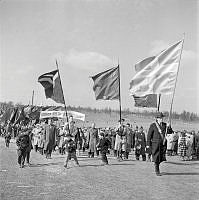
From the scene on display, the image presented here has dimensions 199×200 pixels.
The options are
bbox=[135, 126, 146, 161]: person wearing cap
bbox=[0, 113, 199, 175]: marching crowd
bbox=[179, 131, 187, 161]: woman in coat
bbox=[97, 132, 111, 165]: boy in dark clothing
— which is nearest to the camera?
bbox=[0, 113, 199, 175]: marching crowd

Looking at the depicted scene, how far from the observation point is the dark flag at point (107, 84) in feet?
55.8

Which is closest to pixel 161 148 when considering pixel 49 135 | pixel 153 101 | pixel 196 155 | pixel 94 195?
pixel 94 195

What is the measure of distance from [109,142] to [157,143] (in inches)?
170

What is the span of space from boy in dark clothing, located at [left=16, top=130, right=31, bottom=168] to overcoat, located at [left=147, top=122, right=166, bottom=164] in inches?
177

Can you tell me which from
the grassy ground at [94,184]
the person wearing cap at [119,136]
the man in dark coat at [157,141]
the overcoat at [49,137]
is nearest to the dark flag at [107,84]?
the person wearing cap at [119,136]

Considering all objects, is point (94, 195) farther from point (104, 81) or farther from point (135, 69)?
point (104, 81)

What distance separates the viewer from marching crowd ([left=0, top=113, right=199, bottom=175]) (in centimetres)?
1095

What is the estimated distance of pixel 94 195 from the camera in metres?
7.69

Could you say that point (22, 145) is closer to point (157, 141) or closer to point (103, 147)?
point (103, 147)

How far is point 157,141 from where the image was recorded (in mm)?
10812

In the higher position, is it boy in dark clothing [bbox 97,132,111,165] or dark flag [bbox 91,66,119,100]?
dark flag [bbox 91,66,119,100]

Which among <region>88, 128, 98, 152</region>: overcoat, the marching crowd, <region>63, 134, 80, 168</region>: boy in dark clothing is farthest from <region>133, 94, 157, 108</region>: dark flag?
<region>63, 134, 80, 168</region>: boy in dark clothing

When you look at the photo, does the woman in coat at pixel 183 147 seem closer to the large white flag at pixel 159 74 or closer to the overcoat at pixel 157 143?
the large white flag at pixel 159 74

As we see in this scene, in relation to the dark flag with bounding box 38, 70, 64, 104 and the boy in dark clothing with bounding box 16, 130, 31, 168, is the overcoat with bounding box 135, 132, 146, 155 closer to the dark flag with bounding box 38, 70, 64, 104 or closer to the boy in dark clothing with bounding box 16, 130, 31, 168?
the dark flag with bounding box 38, 70, 64, 104
